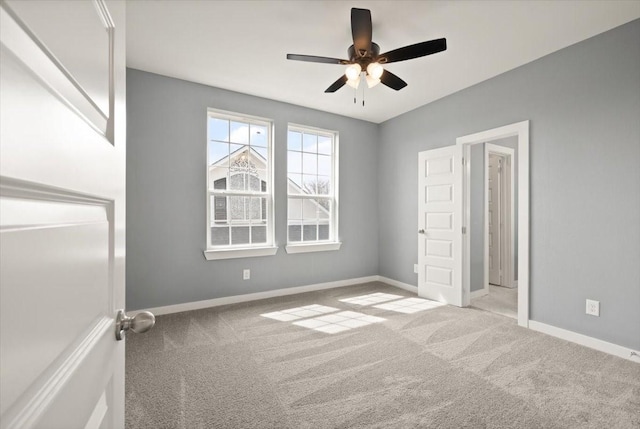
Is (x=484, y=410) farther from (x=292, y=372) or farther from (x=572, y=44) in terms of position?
(x=572, y=44)

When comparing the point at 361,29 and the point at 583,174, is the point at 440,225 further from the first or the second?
the point at 361,29

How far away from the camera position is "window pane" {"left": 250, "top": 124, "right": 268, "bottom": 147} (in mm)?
4141

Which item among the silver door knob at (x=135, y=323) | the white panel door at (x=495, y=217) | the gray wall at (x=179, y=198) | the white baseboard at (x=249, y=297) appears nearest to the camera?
the silver door knob at (x=135, y=323)

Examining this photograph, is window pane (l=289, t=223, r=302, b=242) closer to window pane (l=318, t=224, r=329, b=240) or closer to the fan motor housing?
window pane (l=318, t=224, r=329, b=240)

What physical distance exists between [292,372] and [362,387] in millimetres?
531

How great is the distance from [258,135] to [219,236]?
1.48m

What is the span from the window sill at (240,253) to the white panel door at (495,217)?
144 inches

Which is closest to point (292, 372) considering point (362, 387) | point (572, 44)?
point (362, 387)

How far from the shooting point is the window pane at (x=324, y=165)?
15.6ft

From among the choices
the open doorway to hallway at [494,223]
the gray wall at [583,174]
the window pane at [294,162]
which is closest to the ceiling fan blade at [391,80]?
the gray wall at [583,174]

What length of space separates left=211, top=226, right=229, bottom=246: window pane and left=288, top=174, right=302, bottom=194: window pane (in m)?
1.09

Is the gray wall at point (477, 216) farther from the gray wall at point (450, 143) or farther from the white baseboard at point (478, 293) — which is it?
the gray wall at point (450, 143)

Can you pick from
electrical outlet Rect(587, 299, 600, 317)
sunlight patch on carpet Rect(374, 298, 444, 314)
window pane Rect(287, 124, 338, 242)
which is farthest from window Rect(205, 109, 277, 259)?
electrical outlet Rect(587, 299, 600, 317)

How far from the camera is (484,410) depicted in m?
1.84
